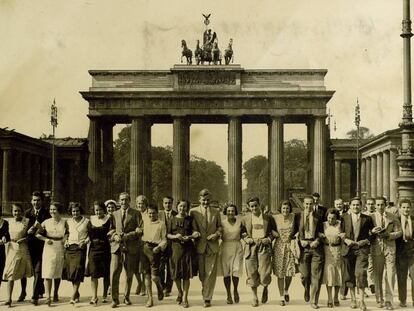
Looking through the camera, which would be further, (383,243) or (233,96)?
(233,96)

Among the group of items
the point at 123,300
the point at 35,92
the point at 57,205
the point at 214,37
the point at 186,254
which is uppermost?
the point at 214,37

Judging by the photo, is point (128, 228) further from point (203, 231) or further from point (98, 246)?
point (203, 231)

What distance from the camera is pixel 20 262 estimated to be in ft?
59.1

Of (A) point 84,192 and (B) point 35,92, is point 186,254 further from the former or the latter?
(A) point 84,192

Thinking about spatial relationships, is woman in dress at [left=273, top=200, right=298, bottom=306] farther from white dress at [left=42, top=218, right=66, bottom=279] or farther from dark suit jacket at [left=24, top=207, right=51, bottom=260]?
dark suit jacket at [left=24, top=207, right=51, bottom=260]

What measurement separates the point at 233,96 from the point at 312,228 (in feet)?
159

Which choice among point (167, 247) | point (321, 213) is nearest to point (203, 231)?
point (167, 247)

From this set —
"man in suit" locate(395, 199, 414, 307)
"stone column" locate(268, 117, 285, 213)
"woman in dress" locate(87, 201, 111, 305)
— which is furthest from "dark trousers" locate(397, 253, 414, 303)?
"stone column" locate(268, 117, 285, 213)

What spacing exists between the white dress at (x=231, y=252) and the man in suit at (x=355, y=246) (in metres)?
2.66

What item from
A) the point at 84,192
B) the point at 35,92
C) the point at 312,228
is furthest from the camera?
the point at 84,192

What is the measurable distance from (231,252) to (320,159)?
160 ft

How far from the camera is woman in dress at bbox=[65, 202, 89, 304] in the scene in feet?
58.6

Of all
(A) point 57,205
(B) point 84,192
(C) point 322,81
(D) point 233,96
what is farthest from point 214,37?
(A) point 57,205

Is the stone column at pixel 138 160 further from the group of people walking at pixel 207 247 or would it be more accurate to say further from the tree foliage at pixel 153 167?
the group of people walking at pixel 207 247
